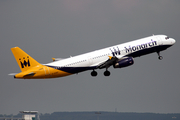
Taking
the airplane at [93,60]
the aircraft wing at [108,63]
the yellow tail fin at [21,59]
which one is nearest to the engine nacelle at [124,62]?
the airplane at [93,60]

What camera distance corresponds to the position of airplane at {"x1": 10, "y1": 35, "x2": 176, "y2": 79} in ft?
213

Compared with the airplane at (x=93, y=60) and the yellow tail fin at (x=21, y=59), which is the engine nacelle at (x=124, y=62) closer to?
the airplane at (x=93, y=60)

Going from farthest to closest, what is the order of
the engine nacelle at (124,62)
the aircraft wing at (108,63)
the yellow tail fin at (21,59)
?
the engine nacelle at (124,62) < the aircraft wing at (108,63) < the yellow tail fin at (21,59)

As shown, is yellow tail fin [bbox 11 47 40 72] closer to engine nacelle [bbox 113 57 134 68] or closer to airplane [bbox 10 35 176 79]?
airplane [bbox 10 35 176 79]

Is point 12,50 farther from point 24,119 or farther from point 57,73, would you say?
point 24,119

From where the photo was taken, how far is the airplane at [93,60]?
6506 centimetres

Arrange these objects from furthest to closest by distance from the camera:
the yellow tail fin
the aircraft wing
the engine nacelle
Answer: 1. the engine nacelle
2. the aircraft wing
3. the yellow tail fin

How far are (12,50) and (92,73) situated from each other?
19.4 meters

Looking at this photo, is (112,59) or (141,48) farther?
(141,48)

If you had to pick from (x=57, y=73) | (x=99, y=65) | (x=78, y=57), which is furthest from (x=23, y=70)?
(x=99, y=65)

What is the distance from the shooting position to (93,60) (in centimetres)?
6862

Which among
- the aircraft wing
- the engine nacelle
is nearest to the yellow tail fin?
the aircraft wing

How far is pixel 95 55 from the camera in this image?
226 feet

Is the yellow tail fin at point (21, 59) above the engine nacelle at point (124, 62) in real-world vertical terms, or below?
above
